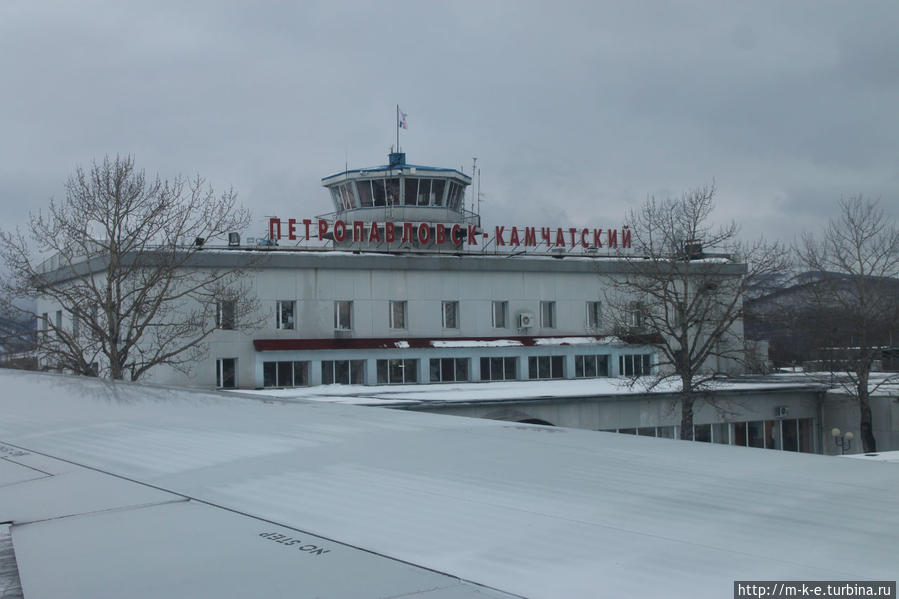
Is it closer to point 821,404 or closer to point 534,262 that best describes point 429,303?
point 534,262

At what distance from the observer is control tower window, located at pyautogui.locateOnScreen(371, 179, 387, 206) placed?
2291 inches

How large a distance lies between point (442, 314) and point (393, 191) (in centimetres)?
1130

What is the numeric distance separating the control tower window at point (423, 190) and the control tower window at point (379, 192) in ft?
8.12

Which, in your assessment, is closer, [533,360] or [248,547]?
[248,547]

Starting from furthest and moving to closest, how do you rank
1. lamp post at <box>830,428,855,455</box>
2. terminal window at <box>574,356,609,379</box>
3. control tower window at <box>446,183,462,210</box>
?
1. control tower window at <box>446,183,462,210</box>
2. terminal window at <box>574,356,609,379</box>
3. lamp post at <box>830,428,855,455</box>

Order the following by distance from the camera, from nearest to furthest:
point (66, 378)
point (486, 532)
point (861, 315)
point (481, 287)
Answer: point (486, 532)
point (66, 378)
point (861, 315)
point (481, 287)

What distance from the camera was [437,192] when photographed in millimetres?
58938

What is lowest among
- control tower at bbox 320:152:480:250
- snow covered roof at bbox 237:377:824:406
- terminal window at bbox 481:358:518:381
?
snow covered roof at bbox 237:377:824:406

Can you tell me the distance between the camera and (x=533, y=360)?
52.5 m

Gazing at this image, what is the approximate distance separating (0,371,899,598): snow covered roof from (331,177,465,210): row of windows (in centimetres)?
5118

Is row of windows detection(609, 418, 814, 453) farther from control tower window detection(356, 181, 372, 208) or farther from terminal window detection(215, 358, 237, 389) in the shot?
control tower window detection(356, 181, 372, 208)

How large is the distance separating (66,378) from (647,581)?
1343 centimetres

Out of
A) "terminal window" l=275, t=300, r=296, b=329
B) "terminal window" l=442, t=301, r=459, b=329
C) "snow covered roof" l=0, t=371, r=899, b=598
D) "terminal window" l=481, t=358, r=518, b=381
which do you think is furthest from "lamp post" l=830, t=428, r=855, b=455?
"snow covered roof" l=0, t=371, r=899, b=598

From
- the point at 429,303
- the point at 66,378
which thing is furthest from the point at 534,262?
the point at 66,378
